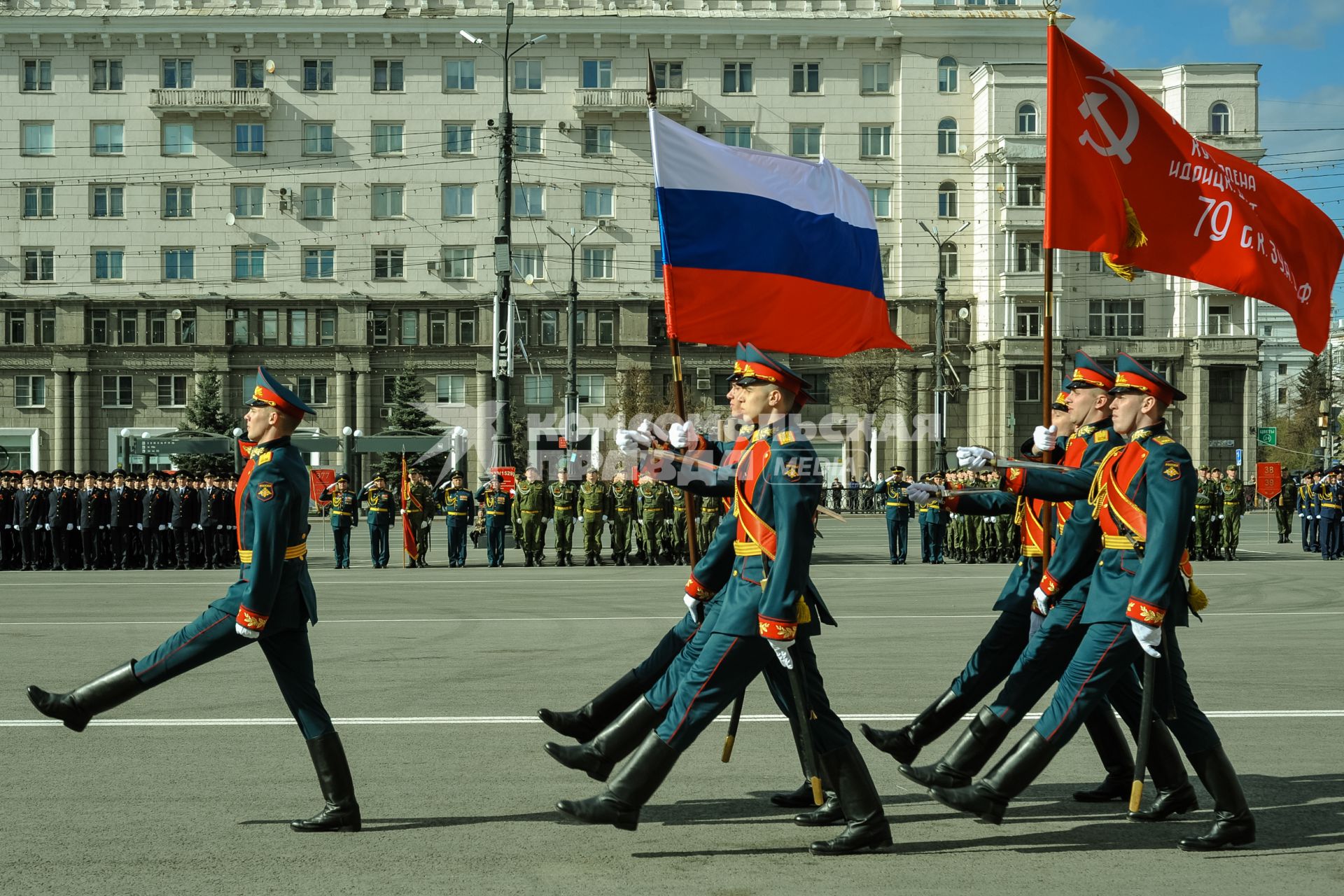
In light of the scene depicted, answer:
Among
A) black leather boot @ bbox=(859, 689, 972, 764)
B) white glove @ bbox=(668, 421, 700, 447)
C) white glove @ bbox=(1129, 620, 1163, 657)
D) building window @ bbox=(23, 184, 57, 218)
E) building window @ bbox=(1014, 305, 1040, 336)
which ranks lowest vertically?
black leather boot @ bbox=(859, 689, 972, 764)

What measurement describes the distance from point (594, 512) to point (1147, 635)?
20.8 m

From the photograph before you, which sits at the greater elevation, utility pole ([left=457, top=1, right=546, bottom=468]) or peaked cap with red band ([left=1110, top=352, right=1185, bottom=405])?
utility pole ([left=457, top=1, right=546, bottom=468])

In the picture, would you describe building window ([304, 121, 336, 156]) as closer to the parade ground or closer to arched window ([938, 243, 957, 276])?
arched window ([938, 243, 957, 276])

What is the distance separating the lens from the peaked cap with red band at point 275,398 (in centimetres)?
657

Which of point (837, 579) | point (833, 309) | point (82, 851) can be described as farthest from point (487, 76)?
point (82, 851)

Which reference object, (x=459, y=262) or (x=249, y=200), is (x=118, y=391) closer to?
(x=249, y=200)

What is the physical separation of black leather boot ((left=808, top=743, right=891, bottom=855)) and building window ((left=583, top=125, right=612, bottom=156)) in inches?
2174

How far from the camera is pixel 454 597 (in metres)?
17.9

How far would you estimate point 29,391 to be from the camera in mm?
59094

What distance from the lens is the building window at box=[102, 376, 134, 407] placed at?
59375 millimetres

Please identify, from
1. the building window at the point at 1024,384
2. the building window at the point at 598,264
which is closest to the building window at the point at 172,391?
the building window at the point at 598,264

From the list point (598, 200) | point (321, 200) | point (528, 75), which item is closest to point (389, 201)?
point (321, 200)

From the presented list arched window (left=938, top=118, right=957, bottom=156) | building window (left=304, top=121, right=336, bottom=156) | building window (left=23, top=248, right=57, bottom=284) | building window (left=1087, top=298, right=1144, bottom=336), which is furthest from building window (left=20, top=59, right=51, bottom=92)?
building window (left=1087, top=298, right=1144, bottom=336)

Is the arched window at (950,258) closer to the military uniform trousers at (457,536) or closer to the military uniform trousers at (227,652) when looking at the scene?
the military uniform trousers at (457,536)
